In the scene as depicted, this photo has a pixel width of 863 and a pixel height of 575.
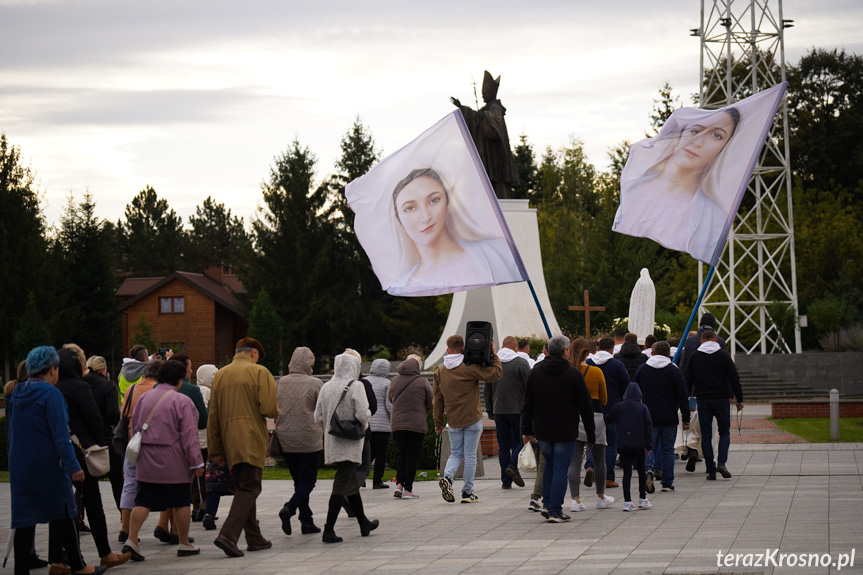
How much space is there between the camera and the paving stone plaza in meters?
7.80

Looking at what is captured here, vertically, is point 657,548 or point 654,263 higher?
point 654,263

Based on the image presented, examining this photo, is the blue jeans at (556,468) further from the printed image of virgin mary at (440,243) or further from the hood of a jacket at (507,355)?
the printed image of virgin mary at (440,243)

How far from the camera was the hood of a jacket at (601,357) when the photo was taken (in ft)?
38.8

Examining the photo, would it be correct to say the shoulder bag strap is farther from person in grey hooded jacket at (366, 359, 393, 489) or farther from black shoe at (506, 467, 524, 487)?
black shoe at (506, 467, 524, 487)

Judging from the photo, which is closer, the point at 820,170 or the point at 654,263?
the point at 654,263

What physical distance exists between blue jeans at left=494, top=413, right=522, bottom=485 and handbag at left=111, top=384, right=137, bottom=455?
15.8 ft

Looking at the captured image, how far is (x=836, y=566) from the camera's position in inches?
282

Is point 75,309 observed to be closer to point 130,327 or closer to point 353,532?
point 130,327

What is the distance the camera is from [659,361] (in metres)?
12.3

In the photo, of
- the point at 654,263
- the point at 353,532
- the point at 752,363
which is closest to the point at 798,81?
the point at 654,263

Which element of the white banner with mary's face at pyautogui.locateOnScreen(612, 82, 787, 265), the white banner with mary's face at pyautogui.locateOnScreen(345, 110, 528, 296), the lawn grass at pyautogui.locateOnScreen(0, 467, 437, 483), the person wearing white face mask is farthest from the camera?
the lawn grass at pyautogui.locateOnScreen(0, 467, 437, 483)

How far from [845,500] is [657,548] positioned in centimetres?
336

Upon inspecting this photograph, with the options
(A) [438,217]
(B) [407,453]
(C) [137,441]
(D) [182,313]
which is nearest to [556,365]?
(B) [407,453]

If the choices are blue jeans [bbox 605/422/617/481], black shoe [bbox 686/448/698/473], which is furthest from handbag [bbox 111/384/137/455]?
black shoe [bbox 686/448/698/473]
